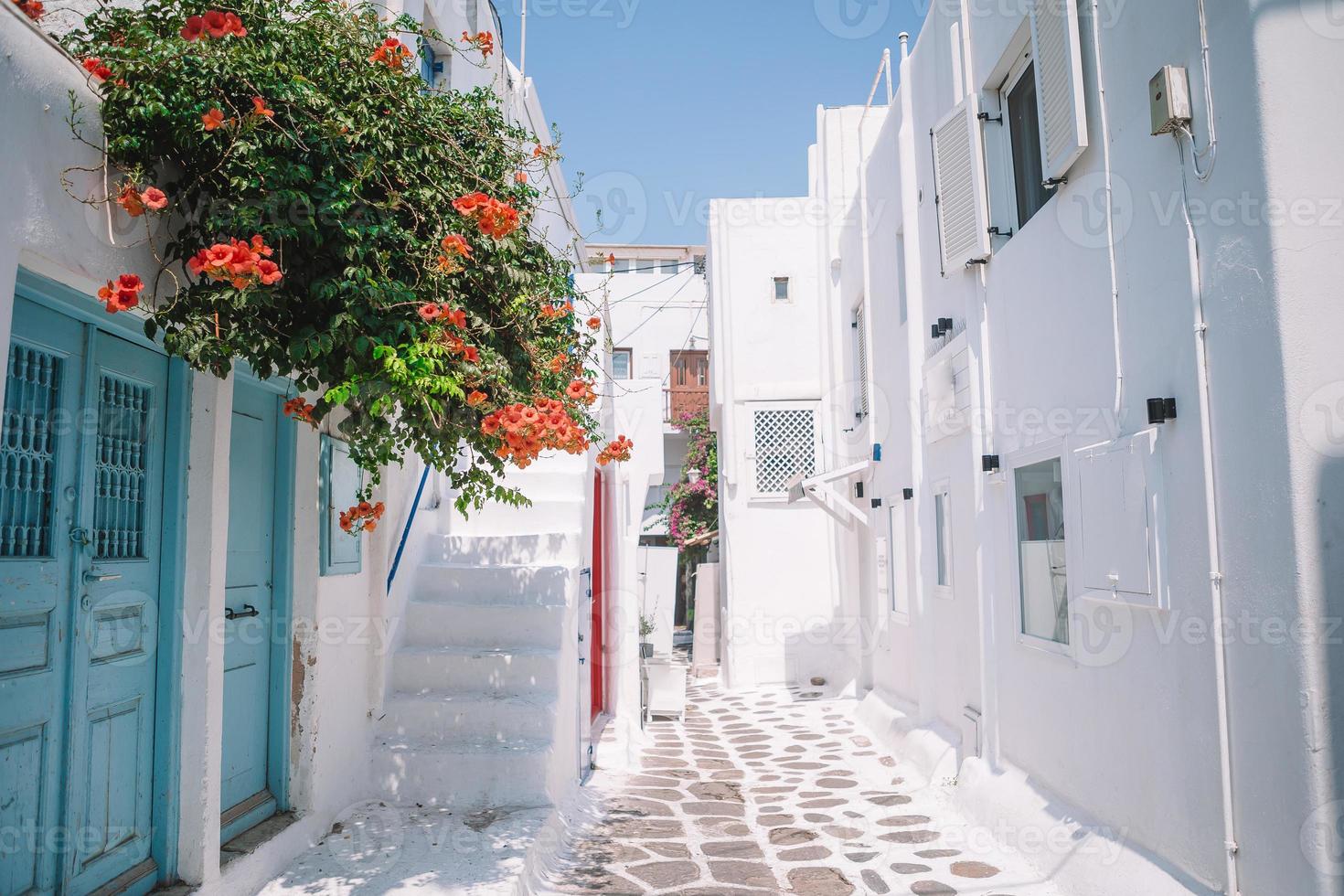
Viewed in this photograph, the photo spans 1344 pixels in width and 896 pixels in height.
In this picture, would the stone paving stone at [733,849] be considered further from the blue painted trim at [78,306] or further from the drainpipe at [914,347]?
the blue painted trim at [78,306]

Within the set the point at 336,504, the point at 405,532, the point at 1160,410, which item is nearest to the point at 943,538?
the point at 1160,410

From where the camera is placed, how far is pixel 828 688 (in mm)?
14016

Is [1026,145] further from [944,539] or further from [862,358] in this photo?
[862,358]

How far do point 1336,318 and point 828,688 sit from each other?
1127cm

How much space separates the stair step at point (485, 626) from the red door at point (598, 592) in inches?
122

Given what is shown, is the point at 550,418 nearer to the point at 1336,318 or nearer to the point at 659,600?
the point at 1336,318

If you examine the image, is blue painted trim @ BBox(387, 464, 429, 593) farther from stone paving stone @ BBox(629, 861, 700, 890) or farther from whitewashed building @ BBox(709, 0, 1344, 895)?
whitewashed building @ BBox(709, 0, 1344, 895)

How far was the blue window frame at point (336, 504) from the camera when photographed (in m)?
5.34

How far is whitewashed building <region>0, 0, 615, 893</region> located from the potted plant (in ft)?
14.3

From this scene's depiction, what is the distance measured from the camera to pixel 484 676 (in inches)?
254

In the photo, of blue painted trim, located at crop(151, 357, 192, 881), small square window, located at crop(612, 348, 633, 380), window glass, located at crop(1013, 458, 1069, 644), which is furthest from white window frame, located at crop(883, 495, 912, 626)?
small square window, located at crop(612, 348, 633, 380)

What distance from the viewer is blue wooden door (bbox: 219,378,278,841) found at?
456 centimetres

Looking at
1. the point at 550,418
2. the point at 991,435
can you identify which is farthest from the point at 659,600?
the point at 550,418

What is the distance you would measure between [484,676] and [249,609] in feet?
6.79
